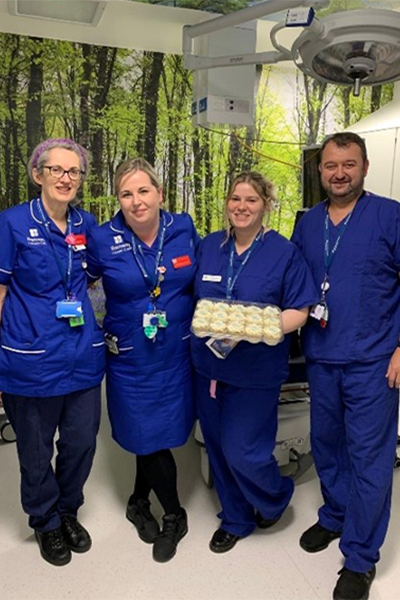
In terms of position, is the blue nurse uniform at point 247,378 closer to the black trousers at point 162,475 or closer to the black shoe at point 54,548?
the black trousers at point 162,475

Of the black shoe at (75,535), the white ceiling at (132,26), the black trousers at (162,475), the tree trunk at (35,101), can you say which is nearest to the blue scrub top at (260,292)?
the black trousers at (162,475)

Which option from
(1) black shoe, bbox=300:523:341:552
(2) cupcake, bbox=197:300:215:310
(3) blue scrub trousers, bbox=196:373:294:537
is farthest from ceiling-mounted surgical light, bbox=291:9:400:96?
(1) black shoe, bbox=300:523:341:552

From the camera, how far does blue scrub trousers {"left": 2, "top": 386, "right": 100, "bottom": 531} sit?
1781mm

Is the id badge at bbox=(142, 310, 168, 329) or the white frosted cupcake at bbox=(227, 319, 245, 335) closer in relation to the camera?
the white frosted cupcake at bbox=(227, 319, 245, 335)

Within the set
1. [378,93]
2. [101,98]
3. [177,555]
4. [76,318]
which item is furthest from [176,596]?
[378,93]

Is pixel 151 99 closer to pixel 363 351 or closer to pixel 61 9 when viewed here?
pixel 61 9

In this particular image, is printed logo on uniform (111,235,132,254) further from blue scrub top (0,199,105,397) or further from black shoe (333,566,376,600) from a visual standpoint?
black shoe (333,566,376,600)

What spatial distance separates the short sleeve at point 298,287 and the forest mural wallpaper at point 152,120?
2023mm

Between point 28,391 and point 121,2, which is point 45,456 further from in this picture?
point 121,2

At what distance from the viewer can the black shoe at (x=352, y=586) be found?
1.68m

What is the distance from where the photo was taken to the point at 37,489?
1.84 metres

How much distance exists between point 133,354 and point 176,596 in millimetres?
844

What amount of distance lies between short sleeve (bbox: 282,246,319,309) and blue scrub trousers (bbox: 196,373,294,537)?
0.34 metres

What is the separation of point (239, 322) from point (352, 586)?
39.1 inches
